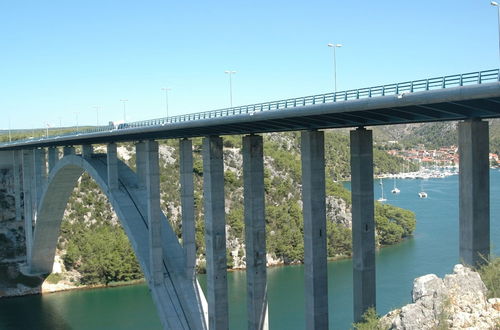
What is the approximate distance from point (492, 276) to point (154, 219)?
20.7 metres

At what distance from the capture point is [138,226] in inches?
1271

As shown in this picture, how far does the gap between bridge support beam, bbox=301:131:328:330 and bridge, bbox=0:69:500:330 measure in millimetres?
33

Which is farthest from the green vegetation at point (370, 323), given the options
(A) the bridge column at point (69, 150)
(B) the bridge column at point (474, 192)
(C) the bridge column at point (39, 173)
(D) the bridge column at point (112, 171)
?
(C) the bridge column at point (39, 173)

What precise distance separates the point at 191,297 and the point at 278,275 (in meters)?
23.9

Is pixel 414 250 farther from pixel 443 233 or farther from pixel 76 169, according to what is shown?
pixel 76 169

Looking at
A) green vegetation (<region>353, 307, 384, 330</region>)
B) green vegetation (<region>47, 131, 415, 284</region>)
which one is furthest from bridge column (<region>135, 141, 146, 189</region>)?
green vegetation (<region>353, 307, 384, 330</region>)

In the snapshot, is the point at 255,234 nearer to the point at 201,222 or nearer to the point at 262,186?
the point at 262,186

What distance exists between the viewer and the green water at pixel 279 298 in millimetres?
38438

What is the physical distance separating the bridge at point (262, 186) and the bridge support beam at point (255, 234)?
0.04 meters

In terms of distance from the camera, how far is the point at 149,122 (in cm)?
3061

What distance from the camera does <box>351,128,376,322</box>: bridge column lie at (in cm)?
1627

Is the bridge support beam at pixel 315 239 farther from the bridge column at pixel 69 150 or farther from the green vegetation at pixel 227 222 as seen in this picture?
the green vegetation at pixel 227 222

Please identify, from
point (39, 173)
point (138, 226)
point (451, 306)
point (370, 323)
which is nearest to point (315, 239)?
point (370, 323)

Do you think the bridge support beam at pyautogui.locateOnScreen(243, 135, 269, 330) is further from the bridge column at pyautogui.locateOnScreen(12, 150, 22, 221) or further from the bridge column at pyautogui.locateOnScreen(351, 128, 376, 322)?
the bridge column at pyautogui.locateOnScreen(12, 150, 22, 221)
